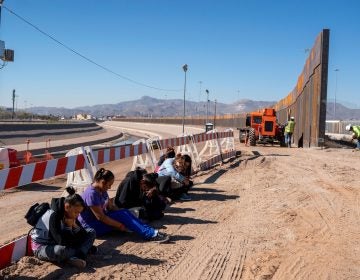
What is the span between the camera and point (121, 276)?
218 inches

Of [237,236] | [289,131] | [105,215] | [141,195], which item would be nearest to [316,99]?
[289,131]

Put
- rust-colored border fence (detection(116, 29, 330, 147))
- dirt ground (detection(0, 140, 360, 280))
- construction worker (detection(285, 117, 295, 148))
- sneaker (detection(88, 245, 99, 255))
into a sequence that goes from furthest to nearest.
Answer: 1. construction worker (detection(285, 117, 295, 148))
2. rust-colored border fence (detection(116, 29, 330, 147))
3. sneaker (detection(88, 245, 99, 255))
4. dirt ground (detection(0, 140, 360, 280))

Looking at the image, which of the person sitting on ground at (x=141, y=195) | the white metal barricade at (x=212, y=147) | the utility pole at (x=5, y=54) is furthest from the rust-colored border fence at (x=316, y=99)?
the person sitting on ground at (x=141, y=195)

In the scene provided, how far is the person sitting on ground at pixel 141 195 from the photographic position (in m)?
8.16

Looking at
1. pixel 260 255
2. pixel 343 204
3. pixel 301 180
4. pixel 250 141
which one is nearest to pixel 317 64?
pixel 250 141

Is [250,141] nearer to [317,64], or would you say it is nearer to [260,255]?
[317,64]

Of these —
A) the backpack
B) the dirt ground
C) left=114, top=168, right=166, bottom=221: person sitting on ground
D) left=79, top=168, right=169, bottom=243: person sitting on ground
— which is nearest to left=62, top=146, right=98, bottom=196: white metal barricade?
left=114, top=168, right=166, bottom=221: person sitting on ground

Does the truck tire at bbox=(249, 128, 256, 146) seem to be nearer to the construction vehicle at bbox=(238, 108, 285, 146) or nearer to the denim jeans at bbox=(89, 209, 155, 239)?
the construction vehicle at bbox=(238, 108, 285, 146)

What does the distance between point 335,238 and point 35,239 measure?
4432 millimetres

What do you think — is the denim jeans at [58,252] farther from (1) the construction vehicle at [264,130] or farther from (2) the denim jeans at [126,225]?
(1) the construction vehicle at [264,130]

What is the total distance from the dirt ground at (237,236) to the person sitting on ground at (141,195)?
0.25 m

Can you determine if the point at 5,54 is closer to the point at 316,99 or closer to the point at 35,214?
the point at 316,99

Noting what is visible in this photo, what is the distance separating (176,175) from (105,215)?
3.57 metres

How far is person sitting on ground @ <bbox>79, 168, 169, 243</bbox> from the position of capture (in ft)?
22.3
